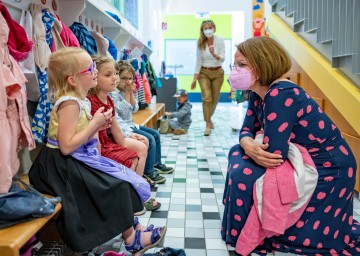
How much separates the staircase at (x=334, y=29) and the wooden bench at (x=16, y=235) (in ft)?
6.71

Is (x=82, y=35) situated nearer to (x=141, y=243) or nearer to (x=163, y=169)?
(x=163, y=169)

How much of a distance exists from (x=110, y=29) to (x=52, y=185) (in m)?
2.55

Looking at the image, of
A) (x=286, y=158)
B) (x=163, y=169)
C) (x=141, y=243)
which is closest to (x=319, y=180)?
(x=286, y=158)

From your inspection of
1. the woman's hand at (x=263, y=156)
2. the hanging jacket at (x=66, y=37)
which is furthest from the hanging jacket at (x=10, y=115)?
the woman's hand at (x=263, y=156)

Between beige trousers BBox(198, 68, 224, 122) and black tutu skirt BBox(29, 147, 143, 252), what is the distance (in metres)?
3.67

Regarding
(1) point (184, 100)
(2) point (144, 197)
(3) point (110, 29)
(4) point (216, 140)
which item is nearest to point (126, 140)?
(2) point (144, 197)

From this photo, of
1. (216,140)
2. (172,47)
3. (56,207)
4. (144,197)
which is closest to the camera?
(56,207)

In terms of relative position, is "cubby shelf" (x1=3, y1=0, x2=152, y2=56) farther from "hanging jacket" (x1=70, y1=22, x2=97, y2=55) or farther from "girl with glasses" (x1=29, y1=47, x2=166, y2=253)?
"girl with glasses" (x1=29, y1=47, x2=166, y2=253)

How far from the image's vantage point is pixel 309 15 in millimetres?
3133

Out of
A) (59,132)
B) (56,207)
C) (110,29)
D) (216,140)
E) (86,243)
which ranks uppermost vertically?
(110,29)

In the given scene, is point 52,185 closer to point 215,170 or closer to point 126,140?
point 126,140

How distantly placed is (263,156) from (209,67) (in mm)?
3571

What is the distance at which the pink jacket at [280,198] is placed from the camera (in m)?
1.58

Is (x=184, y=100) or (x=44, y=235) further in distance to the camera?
(x=184, y=100)
